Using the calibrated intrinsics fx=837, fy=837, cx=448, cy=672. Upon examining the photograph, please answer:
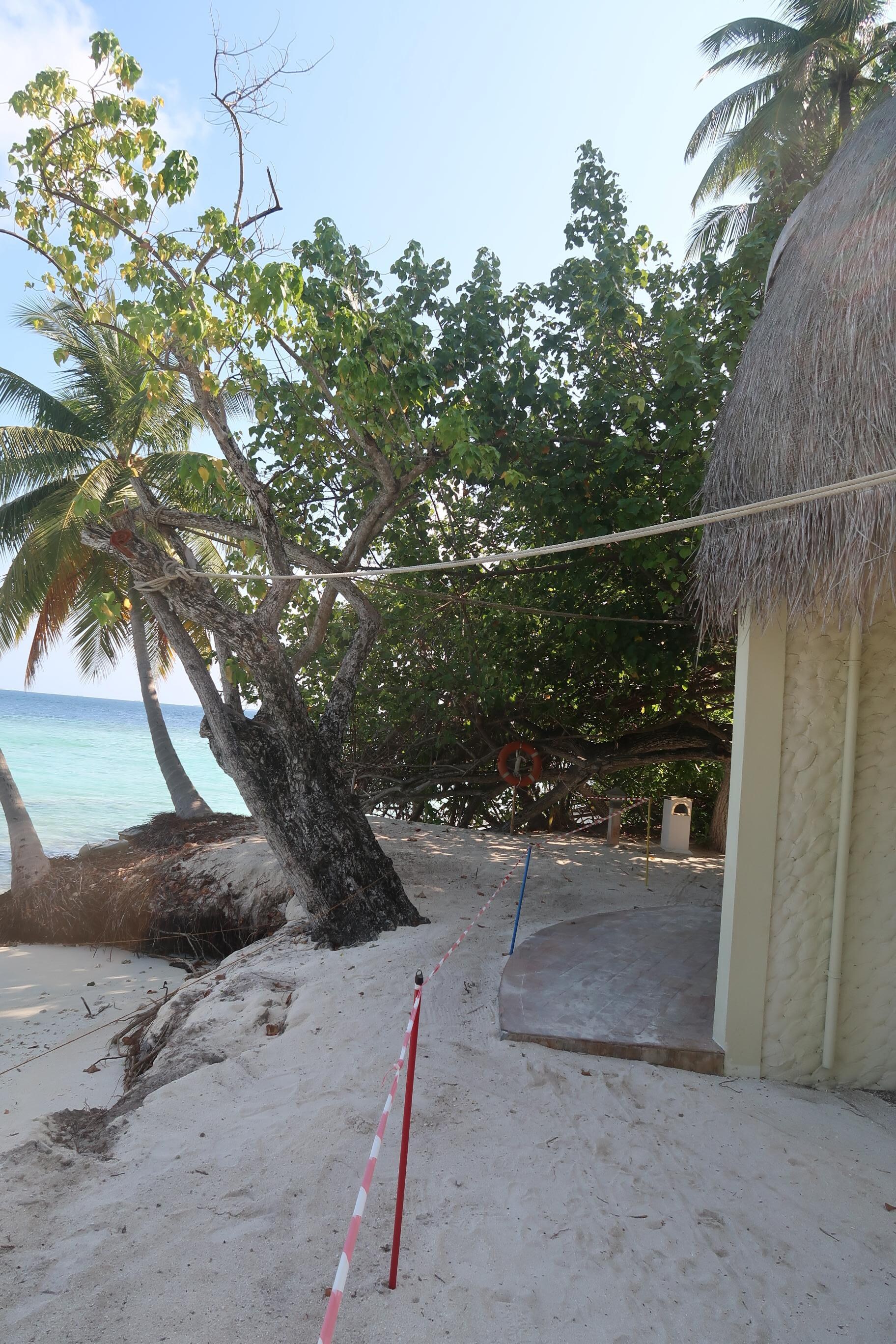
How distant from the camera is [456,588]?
9102mm

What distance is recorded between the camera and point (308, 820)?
6.25 m

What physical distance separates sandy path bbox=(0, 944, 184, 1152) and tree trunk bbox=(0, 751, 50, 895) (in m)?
0.93

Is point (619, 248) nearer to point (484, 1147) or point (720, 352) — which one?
point (720, 352)

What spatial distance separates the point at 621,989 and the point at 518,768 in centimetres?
469

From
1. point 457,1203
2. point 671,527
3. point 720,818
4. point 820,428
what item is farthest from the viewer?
point 720,818

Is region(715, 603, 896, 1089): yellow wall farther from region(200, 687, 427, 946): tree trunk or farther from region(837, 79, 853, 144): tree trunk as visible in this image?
region(837, 79, 853, 144): tree trunk

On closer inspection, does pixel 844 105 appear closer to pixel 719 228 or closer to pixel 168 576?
pixel 719 228

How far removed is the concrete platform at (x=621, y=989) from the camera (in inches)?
165

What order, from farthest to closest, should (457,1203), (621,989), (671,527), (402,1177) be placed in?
(621,989) < (671,527) < (457,1203) < (402,1177)

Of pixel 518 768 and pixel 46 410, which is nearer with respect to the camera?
pixel 518 768

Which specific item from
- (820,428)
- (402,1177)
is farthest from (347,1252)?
(820,428)

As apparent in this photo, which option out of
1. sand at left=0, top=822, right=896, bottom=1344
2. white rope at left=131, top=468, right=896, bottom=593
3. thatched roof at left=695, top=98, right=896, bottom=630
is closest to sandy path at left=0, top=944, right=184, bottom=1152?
sand at left=0, top=822, right=896, bottom=1344

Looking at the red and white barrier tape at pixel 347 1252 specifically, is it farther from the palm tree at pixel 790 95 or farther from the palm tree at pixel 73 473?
the palm tree at pixel 790 95

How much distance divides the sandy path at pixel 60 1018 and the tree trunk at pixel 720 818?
667 centimetres
